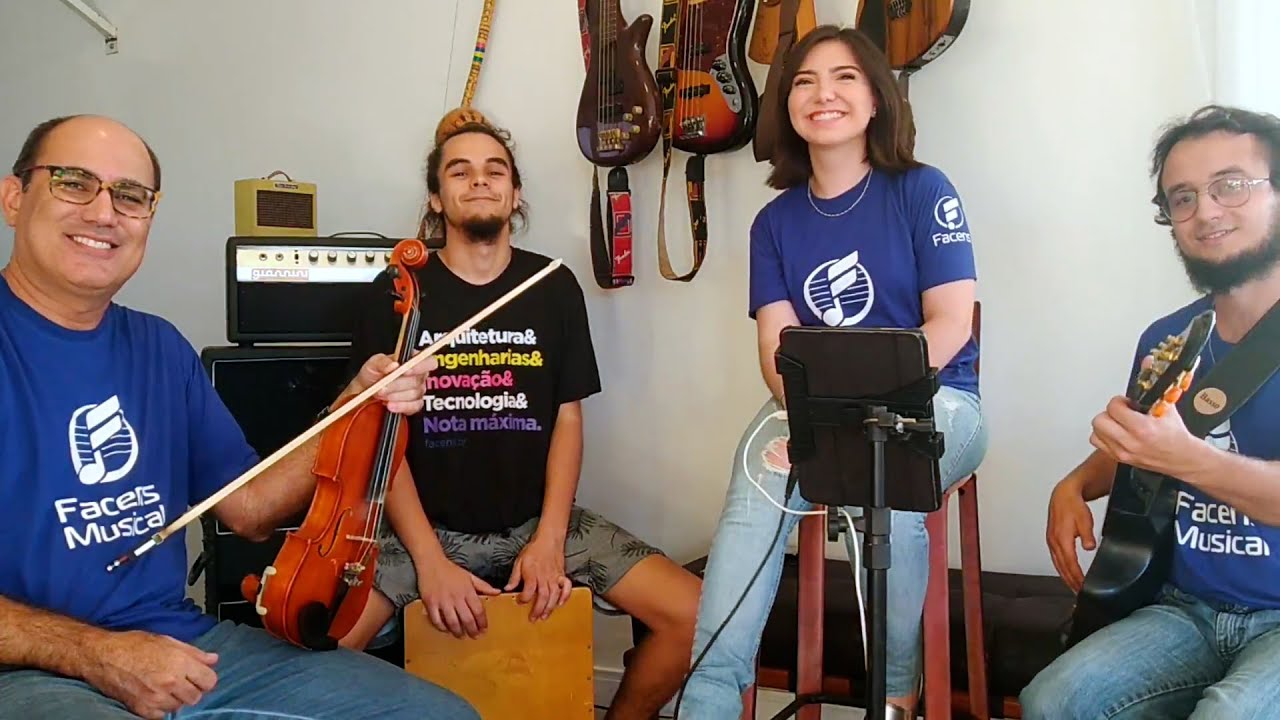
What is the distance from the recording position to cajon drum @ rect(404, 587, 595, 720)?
1792mm

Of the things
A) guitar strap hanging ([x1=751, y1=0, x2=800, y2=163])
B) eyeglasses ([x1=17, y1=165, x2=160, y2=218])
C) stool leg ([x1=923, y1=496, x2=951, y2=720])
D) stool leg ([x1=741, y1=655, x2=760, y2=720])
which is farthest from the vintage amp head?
stool leg ([x1=923, y1=496, x2=951, y2=720])

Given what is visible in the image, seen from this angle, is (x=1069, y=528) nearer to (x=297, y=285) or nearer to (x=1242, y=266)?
(x=1242, y=266)

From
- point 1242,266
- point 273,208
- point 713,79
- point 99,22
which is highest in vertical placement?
point 99,22

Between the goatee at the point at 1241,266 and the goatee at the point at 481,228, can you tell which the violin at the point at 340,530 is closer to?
the goatee at the point at 481,228

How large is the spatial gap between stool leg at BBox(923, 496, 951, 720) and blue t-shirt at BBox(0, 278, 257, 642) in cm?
101

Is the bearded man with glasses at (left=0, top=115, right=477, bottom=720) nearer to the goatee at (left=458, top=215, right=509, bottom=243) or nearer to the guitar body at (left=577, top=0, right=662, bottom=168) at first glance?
the goatee at (left=458, top=215, right=509, bottom=243)

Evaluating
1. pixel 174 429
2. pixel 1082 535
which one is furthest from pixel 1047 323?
pixel 174 429

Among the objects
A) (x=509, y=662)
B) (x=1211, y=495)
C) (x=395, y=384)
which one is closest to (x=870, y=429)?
(x=1211, y=495)

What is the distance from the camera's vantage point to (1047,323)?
6.82 feet

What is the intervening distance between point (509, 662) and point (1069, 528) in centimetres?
93

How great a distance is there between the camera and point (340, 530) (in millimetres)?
1489

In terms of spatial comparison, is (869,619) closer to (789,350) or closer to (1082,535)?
(789,350)

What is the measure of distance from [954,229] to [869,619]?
71 centimetres

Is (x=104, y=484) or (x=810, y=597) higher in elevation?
(x=104, y=484)
